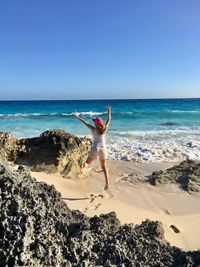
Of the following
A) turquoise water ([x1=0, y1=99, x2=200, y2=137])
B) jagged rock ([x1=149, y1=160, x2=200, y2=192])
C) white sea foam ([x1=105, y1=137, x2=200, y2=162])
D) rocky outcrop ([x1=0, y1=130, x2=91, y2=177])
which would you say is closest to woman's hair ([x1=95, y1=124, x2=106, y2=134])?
rocky outcrop ([x1=0, y1=130, x2=91, y2=177])

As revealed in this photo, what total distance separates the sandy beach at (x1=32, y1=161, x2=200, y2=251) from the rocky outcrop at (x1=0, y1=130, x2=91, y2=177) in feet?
0.87

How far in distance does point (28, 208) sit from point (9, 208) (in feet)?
0.42

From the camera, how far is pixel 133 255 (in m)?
2.47

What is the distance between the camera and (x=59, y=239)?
8.07ft

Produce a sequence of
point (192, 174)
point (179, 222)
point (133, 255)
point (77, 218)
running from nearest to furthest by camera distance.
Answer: point (133, 255) → point (77, 218) → point (179, 222) → point (192, 174)

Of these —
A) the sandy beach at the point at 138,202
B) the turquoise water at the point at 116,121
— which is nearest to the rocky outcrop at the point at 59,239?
the sandy beach at the point at 138,202

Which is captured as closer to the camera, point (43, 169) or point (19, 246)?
point (19, 246)

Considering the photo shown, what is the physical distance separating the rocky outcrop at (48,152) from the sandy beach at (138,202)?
0.27 metres

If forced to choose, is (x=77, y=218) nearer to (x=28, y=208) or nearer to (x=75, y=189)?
(x=28, y=208)

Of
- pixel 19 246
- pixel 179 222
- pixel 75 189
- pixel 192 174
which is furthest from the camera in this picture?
pixel 192 174

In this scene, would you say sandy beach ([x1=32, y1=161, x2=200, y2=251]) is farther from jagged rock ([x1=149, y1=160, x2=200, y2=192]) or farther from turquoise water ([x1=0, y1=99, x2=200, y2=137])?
turquoise water ([x1=0, y1=99, x2=200, y2=137])

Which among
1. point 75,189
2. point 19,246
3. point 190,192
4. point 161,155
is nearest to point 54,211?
point 19,246

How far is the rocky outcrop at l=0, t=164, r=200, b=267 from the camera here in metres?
2.29

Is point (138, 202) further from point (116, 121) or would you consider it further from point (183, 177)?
point (116, 121)
